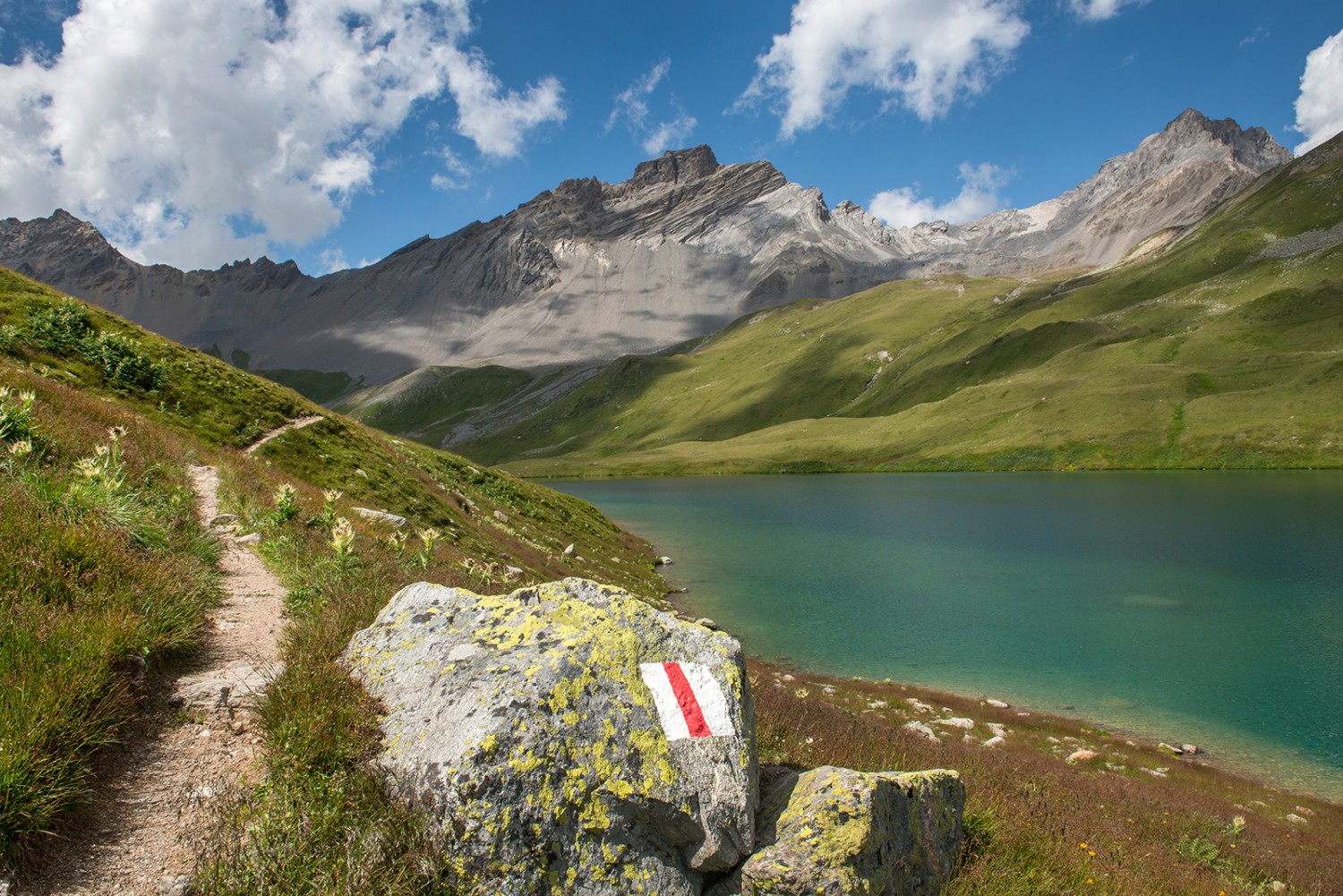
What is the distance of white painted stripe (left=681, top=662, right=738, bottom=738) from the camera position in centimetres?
611

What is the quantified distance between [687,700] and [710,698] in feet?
0.79

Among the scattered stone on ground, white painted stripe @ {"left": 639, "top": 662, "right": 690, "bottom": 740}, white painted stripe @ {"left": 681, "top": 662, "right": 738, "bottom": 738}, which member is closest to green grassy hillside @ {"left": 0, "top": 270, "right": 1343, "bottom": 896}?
the scattered stone on ground

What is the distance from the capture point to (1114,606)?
37469 millimetres

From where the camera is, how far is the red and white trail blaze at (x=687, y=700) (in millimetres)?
6016

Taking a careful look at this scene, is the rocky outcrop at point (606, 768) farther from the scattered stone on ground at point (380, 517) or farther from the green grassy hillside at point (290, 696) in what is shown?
the scattered stone on ground at point (380, 517)

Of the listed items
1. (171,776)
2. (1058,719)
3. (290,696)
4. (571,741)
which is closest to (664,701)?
(571,741)

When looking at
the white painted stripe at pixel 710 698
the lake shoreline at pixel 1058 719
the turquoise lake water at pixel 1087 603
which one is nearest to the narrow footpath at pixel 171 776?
the white painted stripe at pixel 710 698

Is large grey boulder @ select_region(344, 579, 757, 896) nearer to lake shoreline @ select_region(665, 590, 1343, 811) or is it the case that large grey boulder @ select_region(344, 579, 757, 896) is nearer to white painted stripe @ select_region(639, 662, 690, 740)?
white painted stripe @ select_region(639, 662, 690, 740)

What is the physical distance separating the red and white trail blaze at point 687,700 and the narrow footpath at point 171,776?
336cm

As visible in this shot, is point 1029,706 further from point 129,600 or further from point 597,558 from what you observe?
point 129,600

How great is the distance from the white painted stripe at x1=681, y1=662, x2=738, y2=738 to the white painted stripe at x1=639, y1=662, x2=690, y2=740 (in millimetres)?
237

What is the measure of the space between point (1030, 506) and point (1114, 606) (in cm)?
4502

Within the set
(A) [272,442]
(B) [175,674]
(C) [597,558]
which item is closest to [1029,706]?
(C) [597,558]

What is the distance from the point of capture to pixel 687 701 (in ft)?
20.4
